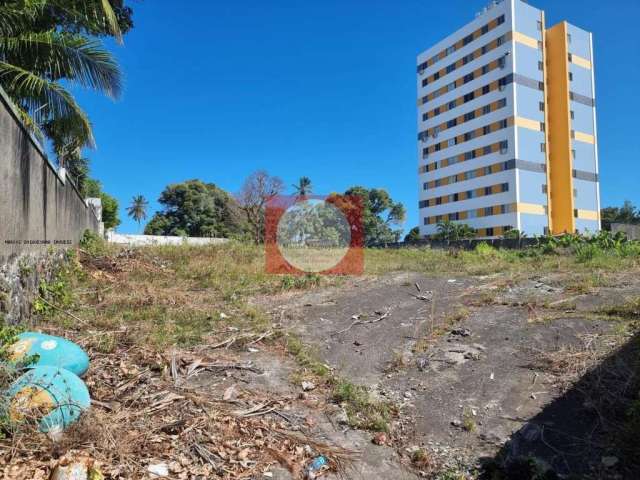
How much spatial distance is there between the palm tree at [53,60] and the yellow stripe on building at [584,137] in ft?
122

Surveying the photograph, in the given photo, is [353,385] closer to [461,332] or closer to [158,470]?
[461,332]

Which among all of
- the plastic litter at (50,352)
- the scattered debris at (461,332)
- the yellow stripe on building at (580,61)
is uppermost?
the yellow stripe on building at (580,61)

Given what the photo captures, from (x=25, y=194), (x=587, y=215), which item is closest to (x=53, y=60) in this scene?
(x=25, y=194)

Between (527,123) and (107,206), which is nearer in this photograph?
(107,206)

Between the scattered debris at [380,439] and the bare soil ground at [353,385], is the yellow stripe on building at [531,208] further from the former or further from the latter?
the scattered debris at [380,439]

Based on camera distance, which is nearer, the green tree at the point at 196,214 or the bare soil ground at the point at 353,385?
Answer: the bare soil ground at the point at 353,385

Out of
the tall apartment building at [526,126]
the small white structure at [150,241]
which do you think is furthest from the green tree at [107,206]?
the tall apartment building at [526,126]

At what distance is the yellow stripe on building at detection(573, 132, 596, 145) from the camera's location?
3416cm

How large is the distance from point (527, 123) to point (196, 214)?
1117 inches

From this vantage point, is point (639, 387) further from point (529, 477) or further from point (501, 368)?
point (529, 477)

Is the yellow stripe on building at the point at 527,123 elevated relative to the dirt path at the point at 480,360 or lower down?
elevated

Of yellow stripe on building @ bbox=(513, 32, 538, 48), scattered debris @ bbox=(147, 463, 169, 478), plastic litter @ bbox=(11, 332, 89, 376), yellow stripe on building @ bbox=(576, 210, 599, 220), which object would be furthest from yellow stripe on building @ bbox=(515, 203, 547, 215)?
scattered debris @ bbox=(147, 463, 169, 478)

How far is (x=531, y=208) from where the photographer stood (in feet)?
107

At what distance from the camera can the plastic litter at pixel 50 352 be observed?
116 inches
